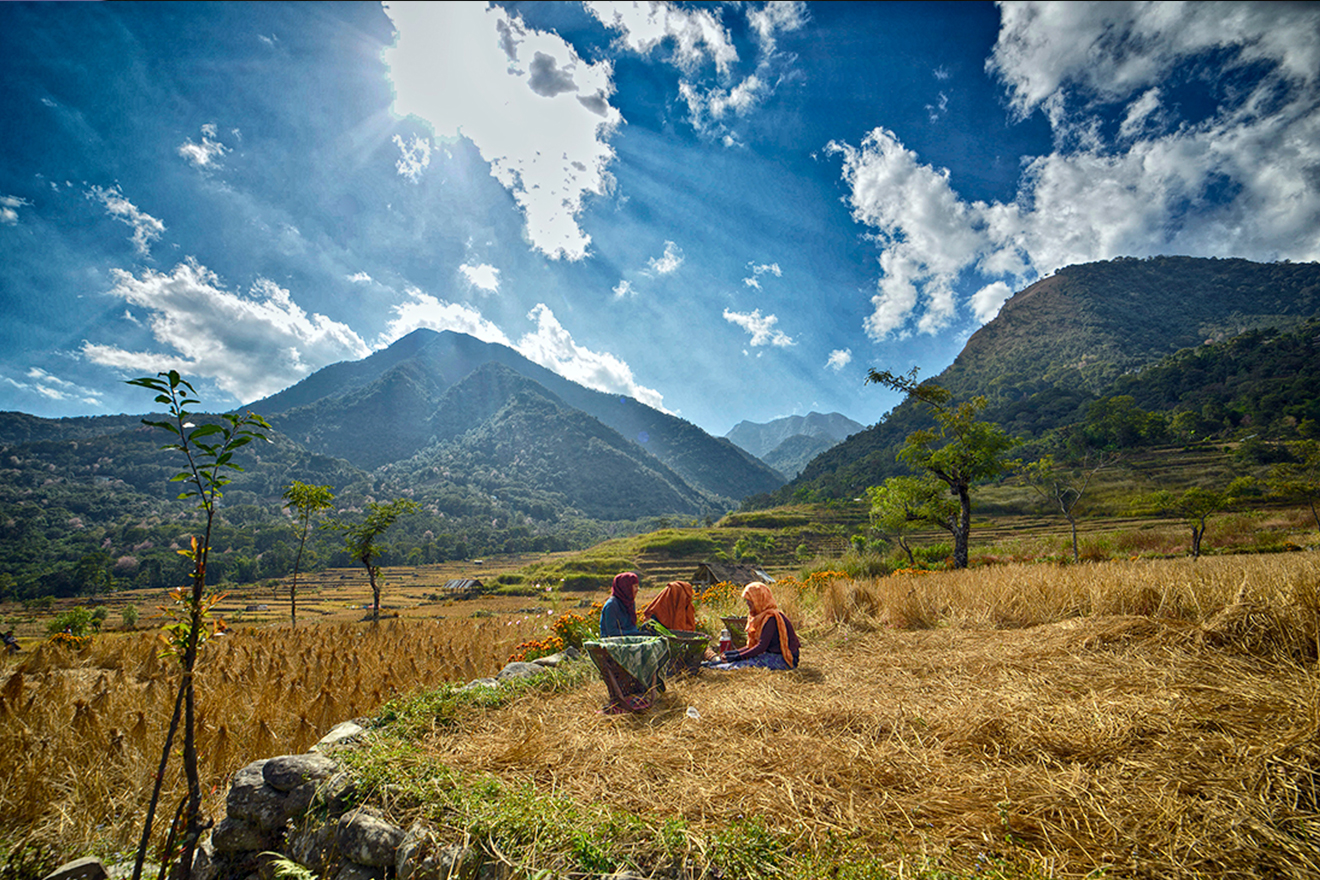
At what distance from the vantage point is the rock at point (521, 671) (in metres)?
5.69

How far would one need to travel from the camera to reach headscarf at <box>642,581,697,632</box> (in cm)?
659

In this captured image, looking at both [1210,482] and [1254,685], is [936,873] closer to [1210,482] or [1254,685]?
[1254,685]

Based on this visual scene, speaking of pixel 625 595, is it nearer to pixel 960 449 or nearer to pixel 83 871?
pixel 83 871

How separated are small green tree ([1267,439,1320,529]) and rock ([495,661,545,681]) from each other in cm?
4039

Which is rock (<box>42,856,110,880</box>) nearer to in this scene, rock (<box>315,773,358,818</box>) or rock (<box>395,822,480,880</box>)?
rock (<box>315,773,358,818</box>)

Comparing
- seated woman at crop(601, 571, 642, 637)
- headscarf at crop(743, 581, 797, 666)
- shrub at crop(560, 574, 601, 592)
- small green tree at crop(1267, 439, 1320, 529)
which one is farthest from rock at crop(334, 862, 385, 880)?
shrub at crop(560, 574, 601, 592)

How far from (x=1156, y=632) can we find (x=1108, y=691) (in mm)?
1720

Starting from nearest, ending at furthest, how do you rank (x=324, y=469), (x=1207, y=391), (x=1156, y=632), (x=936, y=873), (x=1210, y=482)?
(x=936, y=873), (x=1156, y=632), (x=1210, y=482), (x=1207, y=391), (x=324, y=469)

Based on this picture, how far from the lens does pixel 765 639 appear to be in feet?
20.5

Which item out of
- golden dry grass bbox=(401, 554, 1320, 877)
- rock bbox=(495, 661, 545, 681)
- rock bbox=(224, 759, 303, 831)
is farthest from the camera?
rock bbox=(495, 661, 545, 681)

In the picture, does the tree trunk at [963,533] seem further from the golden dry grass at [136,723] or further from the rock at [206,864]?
the rock at [206,864]

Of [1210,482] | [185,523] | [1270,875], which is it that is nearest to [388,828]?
[1270,875]

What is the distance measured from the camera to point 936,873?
6.85 feet

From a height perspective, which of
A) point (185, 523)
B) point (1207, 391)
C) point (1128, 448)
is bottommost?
point (185, 523)
